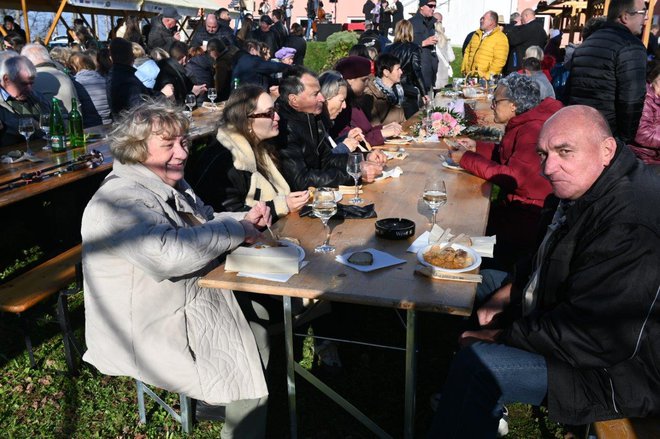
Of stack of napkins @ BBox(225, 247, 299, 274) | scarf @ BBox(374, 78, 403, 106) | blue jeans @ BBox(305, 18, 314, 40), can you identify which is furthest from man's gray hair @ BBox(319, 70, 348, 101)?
blue jeans @ BBox(305, 18, 314, 40)

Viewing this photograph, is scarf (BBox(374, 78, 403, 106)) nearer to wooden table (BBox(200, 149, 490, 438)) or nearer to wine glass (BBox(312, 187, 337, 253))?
wooden table (BBox(200, 149, 490, 438))

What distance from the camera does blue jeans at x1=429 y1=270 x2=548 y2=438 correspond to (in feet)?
6.98

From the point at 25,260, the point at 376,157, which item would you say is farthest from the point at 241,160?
the point at 25,260

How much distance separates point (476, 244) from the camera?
2.57m

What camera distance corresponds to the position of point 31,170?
4094mm

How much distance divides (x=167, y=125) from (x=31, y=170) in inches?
83.4

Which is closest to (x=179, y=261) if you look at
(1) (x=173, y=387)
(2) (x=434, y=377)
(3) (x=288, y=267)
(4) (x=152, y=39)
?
(3) (x=288, y=267)

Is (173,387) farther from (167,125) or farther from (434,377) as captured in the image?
(434,377)

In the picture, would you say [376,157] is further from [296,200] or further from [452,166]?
[296,200]

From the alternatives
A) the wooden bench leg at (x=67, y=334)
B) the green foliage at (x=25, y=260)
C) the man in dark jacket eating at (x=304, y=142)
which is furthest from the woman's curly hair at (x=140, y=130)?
the green foliage at (x=25, y=260)

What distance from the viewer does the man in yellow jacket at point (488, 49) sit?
31.7 feet

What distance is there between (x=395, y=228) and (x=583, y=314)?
944mm

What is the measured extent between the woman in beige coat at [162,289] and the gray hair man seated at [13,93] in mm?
3190

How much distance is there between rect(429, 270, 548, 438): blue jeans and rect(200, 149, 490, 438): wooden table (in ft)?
0.67
